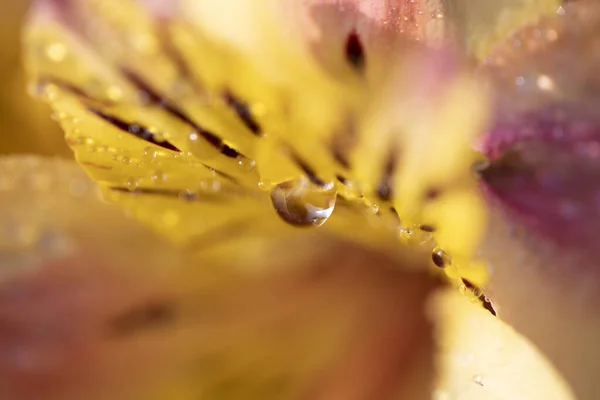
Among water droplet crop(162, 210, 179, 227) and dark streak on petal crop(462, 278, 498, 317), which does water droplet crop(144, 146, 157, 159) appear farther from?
dark streak on petal crop(462, 278, 498, 317)

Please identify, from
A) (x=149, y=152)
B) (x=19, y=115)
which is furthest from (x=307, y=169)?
(x=19, y=115)

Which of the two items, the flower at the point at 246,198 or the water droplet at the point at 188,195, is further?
the water droplet at the point at 188,195

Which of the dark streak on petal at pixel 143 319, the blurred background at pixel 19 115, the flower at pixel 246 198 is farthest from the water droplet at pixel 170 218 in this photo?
the blurred background at pixel 19 115

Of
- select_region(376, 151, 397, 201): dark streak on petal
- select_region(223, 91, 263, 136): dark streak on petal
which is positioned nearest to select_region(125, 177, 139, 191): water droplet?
select_region(223, 91, 263, 136): dark streak on petal

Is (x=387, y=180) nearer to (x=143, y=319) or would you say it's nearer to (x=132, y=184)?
(x=132, y=184)

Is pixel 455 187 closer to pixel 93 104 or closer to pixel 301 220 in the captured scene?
pixel 301 220

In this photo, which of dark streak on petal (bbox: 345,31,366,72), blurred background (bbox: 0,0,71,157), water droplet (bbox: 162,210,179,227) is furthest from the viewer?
blurred background (bbox: 0,0,71,157)

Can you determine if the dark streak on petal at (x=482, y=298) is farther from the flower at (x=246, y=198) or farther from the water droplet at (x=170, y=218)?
the water droplet at (x=170, y=218)
